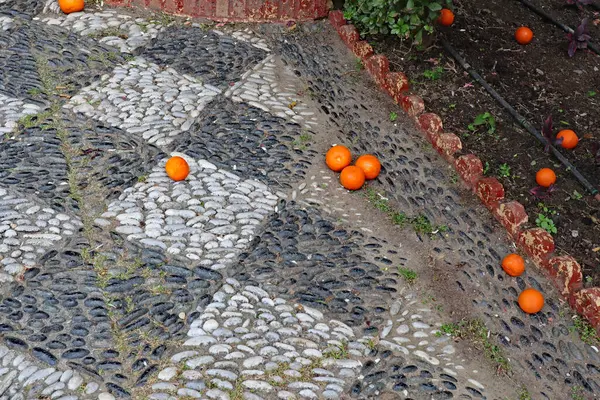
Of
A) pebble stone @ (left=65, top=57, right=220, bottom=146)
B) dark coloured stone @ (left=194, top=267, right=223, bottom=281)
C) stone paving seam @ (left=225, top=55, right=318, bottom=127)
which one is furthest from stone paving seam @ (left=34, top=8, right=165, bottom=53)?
dark coloured stone @ (left=194, top=267, right=223, bottom=281)

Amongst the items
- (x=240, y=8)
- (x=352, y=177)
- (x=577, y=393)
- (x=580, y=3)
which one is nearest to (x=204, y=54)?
(x=240, y=8)

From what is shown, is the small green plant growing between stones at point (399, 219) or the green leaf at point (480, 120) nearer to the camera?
the small green plant growing between stones at point (399, 219)

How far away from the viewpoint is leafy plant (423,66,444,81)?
236 inches

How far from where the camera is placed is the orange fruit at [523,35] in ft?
21.0

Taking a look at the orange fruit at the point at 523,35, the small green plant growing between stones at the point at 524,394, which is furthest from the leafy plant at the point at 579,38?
the small green plant growing between stones at the point at 524,394

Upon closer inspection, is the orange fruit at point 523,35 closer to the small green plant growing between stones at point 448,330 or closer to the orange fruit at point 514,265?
the orange fruit at point 514,265

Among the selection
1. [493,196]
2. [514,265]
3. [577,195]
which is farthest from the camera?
[577,195]

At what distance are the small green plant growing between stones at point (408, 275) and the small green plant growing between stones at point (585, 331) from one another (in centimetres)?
94

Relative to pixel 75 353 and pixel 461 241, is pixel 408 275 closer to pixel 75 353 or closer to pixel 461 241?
pixel 461 241

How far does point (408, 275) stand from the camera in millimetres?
4418

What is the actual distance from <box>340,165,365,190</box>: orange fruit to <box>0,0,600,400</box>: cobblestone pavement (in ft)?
0.26

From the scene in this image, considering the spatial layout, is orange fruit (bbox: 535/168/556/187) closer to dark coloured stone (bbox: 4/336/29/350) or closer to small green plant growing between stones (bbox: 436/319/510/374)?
small green plant growing between stones (bbox: 436/319/510/374)

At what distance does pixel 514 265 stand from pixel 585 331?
0.55 metres

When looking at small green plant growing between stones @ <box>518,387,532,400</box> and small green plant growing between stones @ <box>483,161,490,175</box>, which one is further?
small green plant growing between stones @ <box>483,161,490,175</box>
